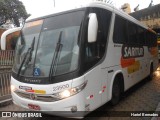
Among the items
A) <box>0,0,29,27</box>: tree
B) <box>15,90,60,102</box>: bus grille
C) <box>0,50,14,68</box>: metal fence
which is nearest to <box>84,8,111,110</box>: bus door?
<box>15,90,60,102</box>: bus grille

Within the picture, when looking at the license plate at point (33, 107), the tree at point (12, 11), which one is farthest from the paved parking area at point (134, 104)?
the tree at point (12, 11)

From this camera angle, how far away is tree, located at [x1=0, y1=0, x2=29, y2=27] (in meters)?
29.6

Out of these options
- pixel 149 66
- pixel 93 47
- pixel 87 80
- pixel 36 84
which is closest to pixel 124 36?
pixel 93 47

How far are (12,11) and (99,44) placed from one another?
28659 mm

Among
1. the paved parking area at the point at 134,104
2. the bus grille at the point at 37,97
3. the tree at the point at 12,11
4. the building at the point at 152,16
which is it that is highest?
the tree at the point at 12,11

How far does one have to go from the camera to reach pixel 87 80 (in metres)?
4.73

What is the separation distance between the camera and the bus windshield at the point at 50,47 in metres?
4.65

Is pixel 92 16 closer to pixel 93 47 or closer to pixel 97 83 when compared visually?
pixel 93 47

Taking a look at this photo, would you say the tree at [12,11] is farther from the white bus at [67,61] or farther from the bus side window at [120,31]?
the white bus at [67,61]

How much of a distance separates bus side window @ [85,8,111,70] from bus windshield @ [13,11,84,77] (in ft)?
1.23

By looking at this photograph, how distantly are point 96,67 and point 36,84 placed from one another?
1.49 meters

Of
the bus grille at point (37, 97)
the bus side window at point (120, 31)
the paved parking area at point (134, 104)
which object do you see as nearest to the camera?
the bus grille at point (37, 97)

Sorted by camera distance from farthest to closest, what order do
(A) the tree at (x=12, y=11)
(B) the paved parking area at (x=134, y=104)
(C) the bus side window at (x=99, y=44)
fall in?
(A) the tree at (x=12, y=11) < (B) the paved parking area at (x=134, y=104) < (C) the bus side window at (x=99, y=44)

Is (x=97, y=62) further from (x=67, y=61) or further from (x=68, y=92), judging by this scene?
(x=68, y=92)
